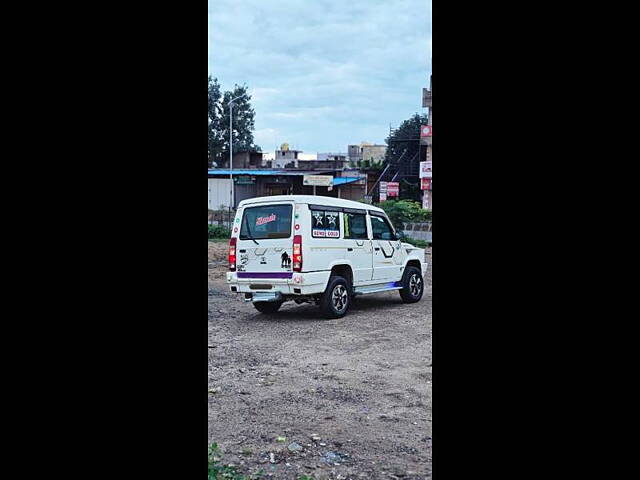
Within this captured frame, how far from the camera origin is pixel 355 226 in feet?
35.1

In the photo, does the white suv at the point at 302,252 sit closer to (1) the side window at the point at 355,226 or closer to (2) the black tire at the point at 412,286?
(1) the side window at the point at 355,226

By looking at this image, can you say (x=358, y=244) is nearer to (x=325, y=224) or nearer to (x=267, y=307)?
(x=325, y=224)

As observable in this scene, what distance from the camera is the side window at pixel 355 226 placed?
1049 cm

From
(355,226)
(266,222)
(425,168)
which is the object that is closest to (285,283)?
(266,222)

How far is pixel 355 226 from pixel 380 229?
75 centimetres

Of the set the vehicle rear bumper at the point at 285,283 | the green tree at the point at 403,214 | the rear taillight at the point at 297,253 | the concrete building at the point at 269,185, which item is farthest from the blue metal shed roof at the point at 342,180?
the rear taillight at the point at 297,253

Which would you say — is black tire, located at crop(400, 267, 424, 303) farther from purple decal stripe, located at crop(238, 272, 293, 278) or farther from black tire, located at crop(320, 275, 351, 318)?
purple decal stripe, located at crop(238, 272, 293, 278)

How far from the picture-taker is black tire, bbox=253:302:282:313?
10.9 metres

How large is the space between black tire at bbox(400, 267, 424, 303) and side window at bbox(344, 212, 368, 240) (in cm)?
158

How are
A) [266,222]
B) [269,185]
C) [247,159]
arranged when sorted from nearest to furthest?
[266,222], [269,185], [247,159]

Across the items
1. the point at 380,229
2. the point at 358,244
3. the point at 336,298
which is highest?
the point at 380,229
